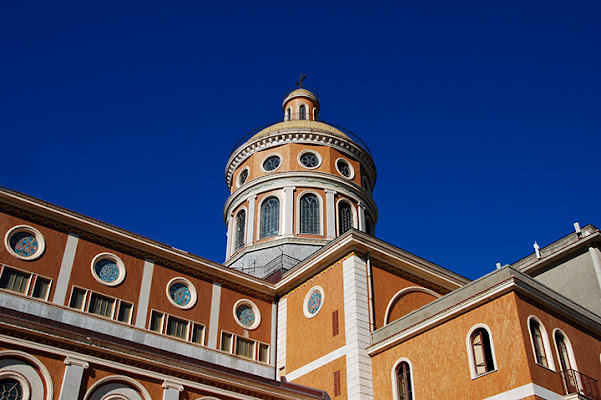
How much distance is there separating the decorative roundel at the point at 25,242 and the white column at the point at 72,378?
206 inches

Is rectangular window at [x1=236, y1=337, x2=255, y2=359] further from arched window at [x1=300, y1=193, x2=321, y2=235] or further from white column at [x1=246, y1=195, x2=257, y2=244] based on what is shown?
arched window at [x1=300, y1=193, x2=321, y2=235]

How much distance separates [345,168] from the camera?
33.4 metres

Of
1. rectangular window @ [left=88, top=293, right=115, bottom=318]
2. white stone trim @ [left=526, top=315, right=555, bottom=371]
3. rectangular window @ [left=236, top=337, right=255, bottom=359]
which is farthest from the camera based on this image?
rectangular window @ [left=236, top=337, right=255, bottom=359]

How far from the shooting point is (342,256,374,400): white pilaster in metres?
20.3

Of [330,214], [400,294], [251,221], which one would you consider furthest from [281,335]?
[251,221]

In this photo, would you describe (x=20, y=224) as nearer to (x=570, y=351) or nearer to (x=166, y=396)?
(x=166, y=396)

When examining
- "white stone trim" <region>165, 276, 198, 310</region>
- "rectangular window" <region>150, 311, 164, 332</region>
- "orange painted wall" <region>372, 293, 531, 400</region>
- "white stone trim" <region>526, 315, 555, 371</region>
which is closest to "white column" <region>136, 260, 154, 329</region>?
"rectangular window" <region>150, 311, 164, 332</region>

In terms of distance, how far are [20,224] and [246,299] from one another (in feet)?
30.1

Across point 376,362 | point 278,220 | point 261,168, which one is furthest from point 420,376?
point 261,168

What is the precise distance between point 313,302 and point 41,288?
9.86m

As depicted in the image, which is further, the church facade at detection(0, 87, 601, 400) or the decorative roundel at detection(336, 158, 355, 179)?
the decorative roundel at detection(336, 158, 355, 179)

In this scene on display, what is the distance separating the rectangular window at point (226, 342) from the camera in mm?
23703

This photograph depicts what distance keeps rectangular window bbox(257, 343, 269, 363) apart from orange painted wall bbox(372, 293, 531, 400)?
567cm

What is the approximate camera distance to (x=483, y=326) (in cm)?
1795
